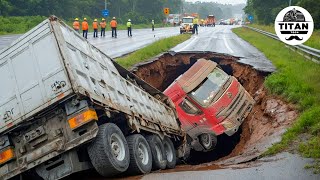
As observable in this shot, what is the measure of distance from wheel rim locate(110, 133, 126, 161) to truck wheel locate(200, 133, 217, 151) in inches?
254

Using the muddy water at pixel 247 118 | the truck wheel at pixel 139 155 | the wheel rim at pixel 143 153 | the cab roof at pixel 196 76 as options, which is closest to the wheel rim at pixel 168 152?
the muddy water at pixel 247 118

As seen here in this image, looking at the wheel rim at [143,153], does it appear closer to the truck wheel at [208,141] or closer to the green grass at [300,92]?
the green grass at [300,92]

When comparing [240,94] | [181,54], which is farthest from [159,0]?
[240,94]

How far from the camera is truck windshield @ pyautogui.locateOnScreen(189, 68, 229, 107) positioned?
45.1ft

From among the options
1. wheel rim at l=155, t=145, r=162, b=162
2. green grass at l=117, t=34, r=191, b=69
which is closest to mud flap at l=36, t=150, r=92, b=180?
wheel rim at l=155, t=145, r=162, b=162

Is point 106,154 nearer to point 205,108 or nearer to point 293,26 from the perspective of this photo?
point 293,26

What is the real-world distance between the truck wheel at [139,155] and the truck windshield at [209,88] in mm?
5312

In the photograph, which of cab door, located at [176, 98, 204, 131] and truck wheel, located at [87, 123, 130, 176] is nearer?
truck wheel, located at [87, 123, 130, 176]

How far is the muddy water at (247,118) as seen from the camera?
30.9 feet

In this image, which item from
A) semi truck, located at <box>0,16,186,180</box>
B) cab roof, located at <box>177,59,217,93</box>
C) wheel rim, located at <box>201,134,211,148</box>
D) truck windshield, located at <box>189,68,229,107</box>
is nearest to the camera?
semi truck, located at <box>0,16,186,180</box>

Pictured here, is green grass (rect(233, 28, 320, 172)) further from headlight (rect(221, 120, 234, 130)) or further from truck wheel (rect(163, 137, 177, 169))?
truck wheel (rect(163, 137, 177, 169))

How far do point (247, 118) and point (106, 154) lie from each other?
887 centimetres

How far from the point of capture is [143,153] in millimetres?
8516

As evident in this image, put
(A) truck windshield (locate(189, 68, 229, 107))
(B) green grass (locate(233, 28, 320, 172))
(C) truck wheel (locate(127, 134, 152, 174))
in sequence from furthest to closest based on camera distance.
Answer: (A) truck windshield (locate(189, 68, 229, 107)), (B) green grass (locate(233, 28, 320, 172)), (C) truck wheel (locate(127, 134, 152, 174))
